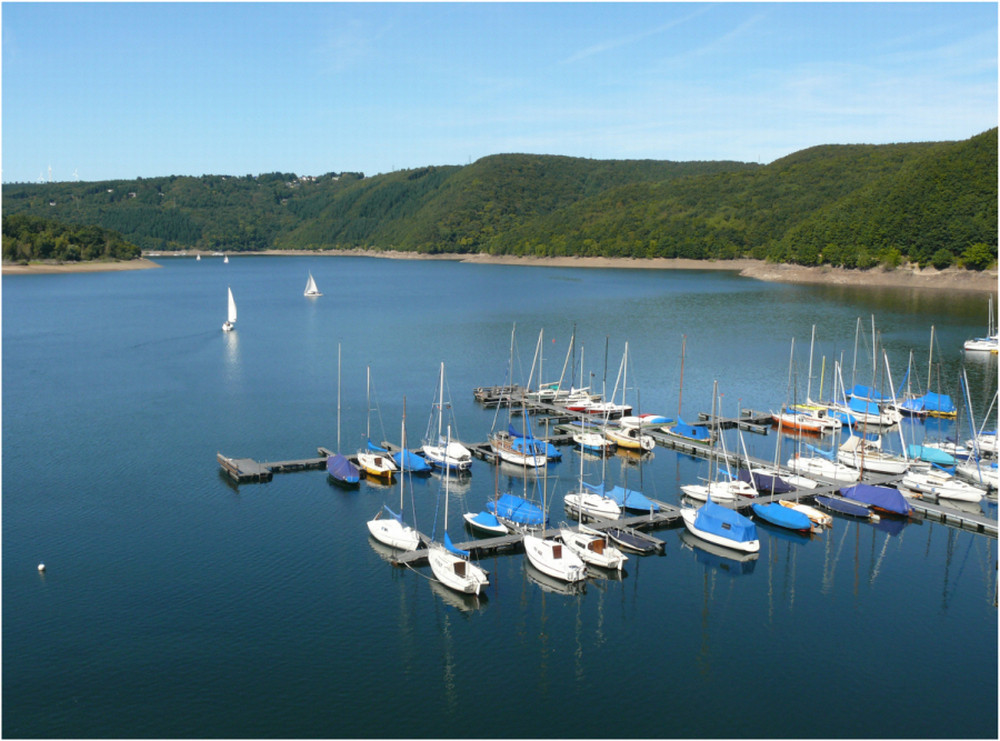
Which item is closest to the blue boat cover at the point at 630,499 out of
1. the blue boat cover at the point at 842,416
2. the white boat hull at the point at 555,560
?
the white boat hull at the point at 555,560

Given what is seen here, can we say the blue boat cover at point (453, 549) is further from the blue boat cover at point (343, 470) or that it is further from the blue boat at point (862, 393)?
the blue boat at point (862, 393)

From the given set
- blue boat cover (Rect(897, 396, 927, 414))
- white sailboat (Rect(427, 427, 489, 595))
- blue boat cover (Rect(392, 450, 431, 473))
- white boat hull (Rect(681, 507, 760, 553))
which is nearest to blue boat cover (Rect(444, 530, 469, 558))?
white sailboat (Rect(427, 427, 489, 595))

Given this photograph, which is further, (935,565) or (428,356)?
(428,356)

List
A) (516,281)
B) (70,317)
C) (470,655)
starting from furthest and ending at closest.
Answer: (516,281) < (70,317) < (470,655)

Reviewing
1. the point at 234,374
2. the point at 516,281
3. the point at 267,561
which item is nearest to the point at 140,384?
the point at 234,374

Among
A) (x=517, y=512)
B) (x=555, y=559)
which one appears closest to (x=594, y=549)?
(x=555, y=559)

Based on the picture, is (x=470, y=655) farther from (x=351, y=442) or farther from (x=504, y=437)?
(x=351, y=442)
